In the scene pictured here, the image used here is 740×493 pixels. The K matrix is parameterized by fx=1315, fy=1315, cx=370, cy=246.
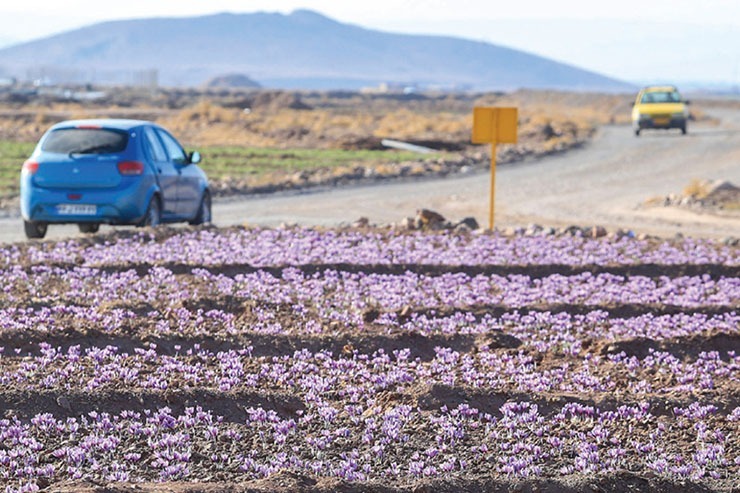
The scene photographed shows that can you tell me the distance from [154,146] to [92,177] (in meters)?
1.19

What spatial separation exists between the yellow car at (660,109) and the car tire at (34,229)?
38373 millimetres

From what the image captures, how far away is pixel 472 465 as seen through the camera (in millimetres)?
7281

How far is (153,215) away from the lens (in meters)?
17.5

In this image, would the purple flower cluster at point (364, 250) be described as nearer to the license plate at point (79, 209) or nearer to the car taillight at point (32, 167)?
the license plate at point (79, 209)

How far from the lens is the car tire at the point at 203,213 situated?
63.7 ft

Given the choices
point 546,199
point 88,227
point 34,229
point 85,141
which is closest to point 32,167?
point 85,141

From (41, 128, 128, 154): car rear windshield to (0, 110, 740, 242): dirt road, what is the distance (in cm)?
125

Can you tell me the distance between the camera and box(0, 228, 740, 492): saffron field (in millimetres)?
7148

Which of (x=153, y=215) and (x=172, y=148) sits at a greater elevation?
(x=172, y=148)

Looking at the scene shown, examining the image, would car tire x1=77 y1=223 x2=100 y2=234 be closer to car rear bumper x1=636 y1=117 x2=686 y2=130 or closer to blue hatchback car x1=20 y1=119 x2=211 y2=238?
blue hatchback car x1=20 y1=119 x2=211 y2=238

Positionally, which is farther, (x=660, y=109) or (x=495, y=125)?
(x=660, y=109)

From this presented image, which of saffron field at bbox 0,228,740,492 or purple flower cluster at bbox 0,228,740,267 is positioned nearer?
saffron field at bbox 0,228,740,492

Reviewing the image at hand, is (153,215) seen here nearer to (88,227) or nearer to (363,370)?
(88,227)

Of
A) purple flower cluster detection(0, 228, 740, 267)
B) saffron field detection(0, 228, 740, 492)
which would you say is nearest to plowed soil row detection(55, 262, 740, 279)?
saffron field detection(0, 228, 740, 492)
